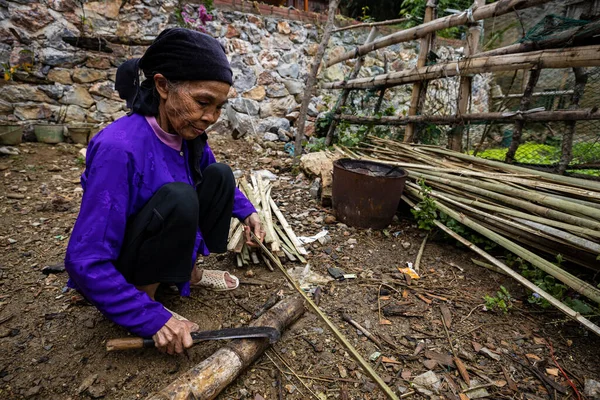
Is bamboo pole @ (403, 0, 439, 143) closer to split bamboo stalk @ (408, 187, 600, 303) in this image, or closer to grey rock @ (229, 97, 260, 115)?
split bamboo stalk @ (408, 187, 600, 303)

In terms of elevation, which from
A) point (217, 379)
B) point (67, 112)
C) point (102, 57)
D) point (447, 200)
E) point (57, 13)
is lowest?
point (217, 379)

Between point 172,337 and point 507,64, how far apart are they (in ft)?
11.5

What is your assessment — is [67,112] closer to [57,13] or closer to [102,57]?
[102,57]

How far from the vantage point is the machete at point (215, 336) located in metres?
1.34

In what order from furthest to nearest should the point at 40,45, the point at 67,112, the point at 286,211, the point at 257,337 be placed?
the point at 67,112, the point at 40,45, the point at 286,211, the point at 257,337

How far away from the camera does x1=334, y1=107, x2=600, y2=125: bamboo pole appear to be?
2.57 m

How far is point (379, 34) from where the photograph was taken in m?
6.77

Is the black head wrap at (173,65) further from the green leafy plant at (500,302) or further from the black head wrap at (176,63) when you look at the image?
the green leafy plant at (500,302)

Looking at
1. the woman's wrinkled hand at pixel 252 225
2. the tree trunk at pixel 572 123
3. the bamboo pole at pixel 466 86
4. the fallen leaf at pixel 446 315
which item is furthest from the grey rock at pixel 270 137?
the fallen leaf at pixel 446 315

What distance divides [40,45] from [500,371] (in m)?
6.44

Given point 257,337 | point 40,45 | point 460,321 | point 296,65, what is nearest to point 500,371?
point 460,321

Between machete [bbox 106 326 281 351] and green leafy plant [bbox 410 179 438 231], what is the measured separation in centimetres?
179

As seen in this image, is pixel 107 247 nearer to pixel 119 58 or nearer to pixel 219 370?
pixel 219 370

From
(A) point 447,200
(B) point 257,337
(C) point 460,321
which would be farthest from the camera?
(A) point 447,200
